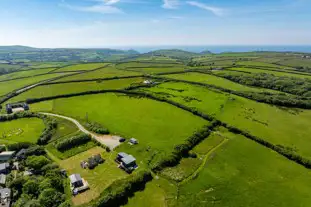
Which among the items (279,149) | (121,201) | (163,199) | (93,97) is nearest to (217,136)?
(279,149)

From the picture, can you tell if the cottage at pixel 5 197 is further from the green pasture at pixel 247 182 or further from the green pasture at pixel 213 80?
the green pasture at pixel 213 80

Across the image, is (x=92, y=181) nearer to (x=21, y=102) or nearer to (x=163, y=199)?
(x=163, y=199)

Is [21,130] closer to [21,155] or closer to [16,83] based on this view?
[21,155]

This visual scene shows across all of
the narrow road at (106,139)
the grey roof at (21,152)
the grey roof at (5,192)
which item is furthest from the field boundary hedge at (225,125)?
the grey roof at (5,192)

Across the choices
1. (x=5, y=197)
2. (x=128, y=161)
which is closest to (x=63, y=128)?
(x=128, y=161)

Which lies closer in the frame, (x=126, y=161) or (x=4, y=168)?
(x=4, y=168)

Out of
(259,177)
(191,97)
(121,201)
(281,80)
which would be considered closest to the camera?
(121,201)

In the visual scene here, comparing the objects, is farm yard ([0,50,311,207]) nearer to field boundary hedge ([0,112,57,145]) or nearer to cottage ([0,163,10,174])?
field boundary hedge ([0,112,57,145])
